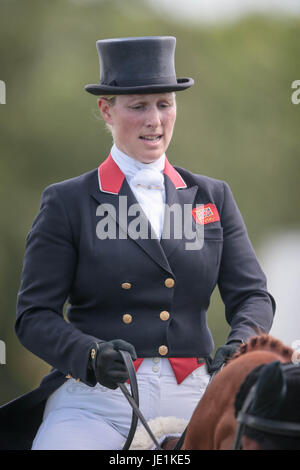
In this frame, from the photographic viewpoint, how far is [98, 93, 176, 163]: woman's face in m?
2.82

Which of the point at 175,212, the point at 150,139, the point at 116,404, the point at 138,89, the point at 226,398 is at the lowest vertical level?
the point at 116,404

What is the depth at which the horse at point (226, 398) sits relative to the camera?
199 cm

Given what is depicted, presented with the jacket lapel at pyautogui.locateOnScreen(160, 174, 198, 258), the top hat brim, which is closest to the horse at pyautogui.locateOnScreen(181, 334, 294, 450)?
the jacket lapel at pyautogui.locateOnScreen(160, 174, 198, 258)

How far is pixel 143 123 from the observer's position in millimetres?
2820

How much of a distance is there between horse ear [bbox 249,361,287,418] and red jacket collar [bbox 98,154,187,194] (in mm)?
1263

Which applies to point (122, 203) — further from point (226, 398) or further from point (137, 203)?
point (226, 398)

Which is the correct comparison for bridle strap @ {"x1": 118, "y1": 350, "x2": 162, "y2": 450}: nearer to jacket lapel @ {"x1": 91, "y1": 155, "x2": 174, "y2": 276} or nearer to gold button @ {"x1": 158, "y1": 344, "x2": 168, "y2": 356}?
gold button @ {"x1": 158, "y1": 344, "x2": 168, "y2": 356}

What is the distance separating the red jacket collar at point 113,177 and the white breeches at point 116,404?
23.5 inches

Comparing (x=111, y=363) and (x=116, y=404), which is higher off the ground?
(x=111, y=363)

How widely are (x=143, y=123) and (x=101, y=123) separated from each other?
641 cm

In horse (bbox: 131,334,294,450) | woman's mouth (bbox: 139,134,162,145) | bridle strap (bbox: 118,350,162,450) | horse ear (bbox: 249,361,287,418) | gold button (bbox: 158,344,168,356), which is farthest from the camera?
woman's mouth (bbox: 139,134,162,145)

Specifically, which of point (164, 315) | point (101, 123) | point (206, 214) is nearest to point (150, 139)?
point (206, 214)

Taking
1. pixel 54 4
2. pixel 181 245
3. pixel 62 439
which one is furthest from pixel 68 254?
pixel 54 4

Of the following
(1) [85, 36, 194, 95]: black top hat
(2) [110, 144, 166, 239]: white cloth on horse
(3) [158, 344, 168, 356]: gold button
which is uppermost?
(1) [85, 36, 194, 95]: black top hat
